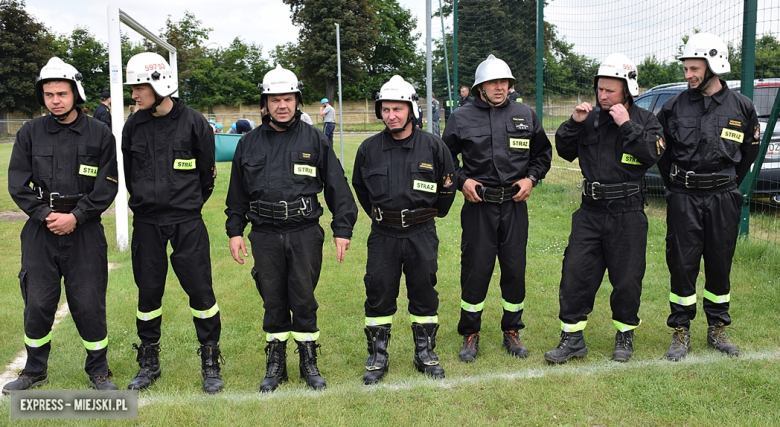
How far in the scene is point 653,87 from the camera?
11219mm

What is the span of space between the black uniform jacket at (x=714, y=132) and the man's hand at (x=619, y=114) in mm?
661

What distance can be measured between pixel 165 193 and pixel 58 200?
29.3 inches

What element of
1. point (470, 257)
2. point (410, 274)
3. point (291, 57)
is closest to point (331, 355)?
point (410, 274)

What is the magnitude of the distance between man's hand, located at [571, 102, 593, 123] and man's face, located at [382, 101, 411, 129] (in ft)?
4.58

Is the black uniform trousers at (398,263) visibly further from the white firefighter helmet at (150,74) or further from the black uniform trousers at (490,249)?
the white firefighter helmet at (150,74)

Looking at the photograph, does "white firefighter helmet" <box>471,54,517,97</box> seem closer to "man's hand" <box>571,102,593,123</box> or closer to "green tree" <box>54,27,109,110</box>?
"man's hand" <box>571,102,593,123</box>

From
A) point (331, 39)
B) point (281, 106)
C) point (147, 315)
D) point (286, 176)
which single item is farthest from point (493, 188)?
point (331, 39)

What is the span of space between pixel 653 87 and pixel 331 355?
28.4 ft

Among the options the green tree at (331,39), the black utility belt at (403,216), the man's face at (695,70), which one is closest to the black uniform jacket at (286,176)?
the black utility belt at (403,216)

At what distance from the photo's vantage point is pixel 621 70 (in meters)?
4.77

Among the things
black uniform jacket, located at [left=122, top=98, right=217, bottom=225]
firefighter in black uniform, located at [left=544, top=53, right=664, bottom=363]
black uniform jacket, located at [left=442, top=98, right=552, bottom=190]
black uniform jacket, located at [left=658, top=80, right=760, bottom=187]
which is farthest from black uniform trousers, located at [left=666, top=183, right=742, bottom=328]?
black uniform jacket, located at [left=122, top=98, right=217, bottom=225]

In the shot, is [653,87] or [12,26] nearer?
[653,87]

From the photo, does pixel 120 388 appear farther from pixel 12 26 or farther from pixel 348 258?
pixel 12 26

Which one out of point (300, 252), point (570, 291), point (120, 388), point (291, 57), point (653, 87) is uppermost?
point (291, 57)
